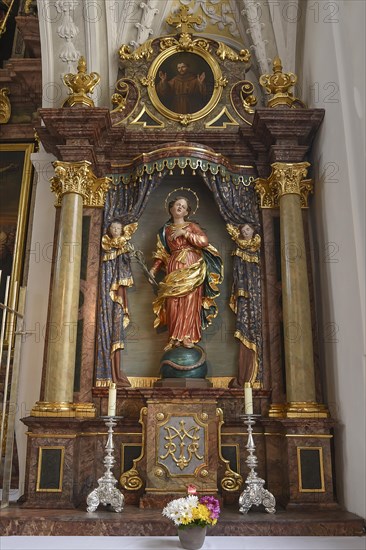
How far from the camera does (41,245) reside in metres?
6.67

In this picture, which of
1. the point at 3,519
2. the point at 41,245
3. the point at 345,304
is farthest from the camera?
the point at 41,245

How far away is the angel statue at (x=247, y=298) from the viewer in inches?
236

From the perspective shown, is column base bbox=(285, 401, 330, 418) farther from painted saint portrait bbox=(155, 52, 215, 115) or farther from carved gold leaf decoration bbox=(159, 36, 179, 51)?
carved gold leaf decoration bbox=(159, 36, 179, 51)

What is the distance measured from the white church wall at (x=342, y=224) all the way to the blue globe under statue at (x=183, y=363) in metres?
1.34

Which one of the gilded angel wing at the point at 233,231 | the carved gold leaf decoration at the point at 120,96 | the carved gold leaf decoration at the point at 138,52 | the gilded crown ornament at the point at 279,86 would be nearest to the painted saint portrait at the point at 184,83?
the carved gold leaf decoration at the point at 138,52

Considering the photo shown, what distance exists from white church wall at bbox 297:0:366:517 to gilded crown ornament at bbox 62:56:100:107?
8.52 feet

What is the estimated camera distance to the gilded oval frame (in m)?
6.76

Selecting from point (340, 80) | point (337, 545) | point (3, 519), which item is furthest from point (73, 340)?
point (340, 80)

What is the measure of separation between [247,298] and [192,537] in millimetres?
2794

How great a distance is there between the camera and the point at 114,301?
20.5 feet

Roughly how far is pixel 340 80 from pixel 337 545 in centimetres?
421

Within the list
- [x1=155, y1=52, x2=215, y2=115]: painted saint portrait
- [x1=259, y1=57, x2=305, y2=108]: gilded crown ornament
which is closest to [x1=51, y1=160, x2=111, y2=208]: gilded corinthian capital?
[x1=155, y1=52, x2=215, y2=115]: painted saint portrait

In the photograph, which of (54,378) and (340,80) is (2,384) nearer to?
(54,378)

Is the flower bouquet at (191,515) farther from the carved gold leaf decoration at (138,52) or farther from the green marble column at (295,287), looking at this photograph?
the carved gold leaf decoration at (138,52)
